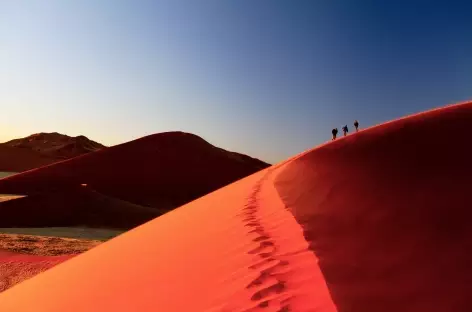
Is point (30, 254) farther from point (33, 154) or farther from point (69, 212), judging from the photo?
point (33, 154)

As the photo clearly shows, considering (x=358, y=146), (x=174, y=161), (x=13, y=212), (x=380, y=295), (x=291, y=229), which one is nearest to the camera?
(x=380, y=295)

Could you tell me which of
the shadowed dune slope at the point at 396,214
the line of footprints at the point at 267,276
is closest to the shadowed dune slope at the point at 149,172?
the shadowed dune slope at the point at 396,214

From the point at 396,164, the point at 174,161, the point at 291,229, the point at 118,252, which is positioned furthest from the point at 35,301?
the point at 174,161

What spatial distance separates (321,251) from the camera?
13.3 ft

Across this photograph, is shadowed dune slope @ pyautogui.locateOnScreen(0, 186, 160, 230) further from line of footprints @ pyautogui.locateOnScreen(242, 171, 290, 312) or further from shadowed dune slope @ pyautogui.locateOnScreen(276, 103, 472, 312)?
line of footprints @ pyautogui.locateOnScreen(242, 171, 290, 312)

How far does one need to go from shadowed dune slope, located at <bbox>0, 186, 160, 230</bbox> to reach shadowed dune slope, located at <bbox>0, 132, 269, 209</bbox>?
6126 millimetres

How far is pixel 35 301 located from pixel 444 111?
8.77 metres

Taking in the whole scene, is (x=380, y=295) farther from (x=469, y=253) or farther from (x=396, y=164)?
(x=396, y=164)

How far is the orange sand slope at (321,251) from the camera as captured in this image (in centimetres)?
321

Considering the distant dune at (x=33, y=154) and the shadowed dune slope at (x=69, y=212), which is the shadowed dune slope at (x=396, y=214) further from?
the distant dune at (x=33, y=154)

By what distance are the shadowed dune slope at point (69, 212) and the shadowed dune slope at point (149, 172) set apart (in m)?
6.13

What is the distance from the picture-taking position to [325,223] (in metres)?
5.08

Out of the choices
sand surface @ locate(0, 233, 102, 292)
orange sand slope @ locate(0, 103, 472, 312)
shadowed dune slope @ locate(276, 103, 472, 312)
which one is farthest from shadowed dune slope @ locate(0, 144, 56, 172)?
shadowed dune slope @ locate(276, 103, 472, 312)

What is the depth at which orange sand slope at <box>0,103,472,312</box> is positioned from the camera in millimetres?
3215
